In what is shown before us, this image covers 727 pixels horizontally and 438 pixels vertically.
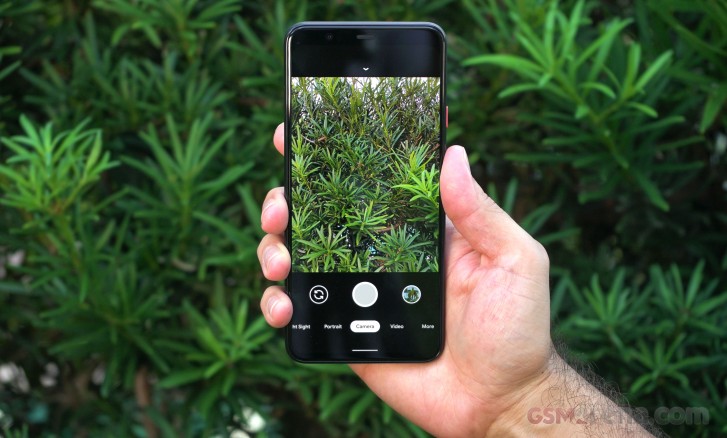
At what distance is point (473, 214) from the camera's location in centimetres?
100

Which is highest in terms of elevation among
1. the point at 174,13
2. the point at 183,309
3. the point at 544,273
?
the point at 174,13

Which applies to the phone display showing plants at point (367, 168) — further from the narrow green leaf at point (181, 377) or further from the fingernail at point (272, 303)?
the narrow green leaf at point (181, 377)

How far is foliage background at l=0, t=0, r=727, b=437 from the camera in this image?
1.26 metres

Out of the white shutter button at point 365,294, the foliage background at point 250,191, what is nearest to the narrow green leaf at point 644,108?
the foliage background at point 250,191

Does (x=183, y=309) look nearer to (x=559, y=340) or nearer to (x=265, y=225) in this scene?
(x=265, y=225)

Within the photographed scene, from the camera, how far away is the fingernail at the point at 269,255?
1023mm

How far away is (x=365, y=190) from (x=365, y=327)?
0.51 ft

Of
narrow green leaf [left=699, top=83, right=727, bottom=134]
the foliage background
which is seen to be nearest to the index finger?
the foliage background

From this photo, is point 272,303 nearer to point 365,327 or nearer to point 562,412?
point 365,327

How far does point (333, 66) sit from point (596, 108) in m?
0.41

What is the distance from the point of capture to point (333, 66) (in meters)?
1.05

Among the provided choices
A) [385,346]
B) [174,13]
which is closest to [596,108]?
[385,346]

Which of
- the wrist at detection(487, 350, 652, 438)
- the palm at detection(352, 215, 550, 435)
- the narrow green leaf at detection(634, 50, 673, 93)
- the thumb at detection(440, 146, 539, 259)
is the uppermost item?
the narrow green leaf at detection(634, 50, 673, 93)

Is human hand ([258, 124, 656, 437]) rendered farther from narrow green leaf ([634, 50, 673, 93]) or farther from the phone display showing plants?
narrow green leaf ([634, 50, 673, 93])
